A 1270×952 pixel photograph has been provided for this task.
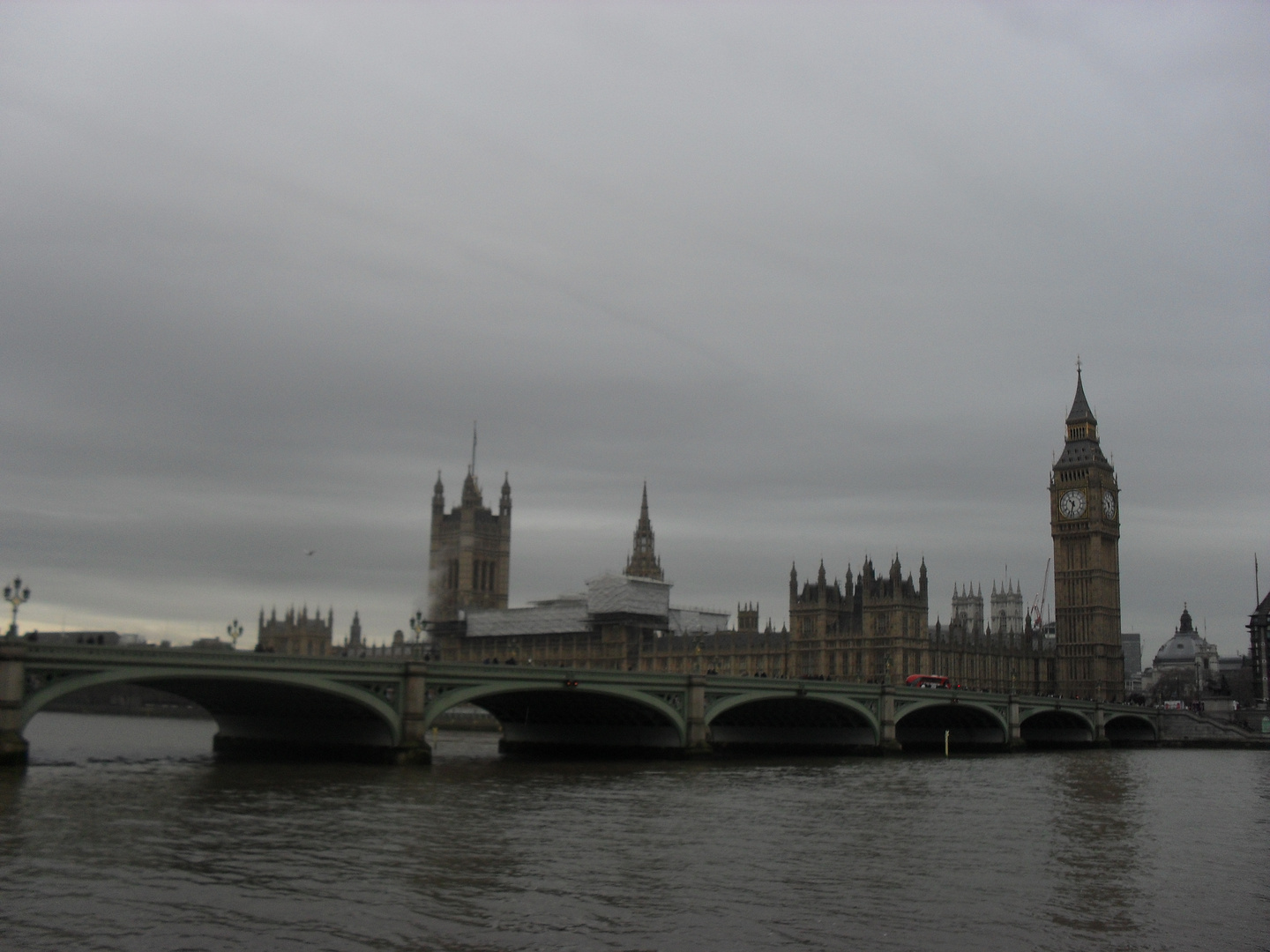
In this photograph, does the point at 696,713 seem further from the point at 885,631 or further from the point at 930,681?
the point at 885,631

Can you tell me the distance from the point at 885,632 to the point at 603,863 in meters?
107

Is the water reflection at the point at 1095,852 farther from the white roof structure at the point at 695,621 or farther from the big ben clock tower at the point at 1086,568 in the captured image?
the white roof structure at the point at 695,621

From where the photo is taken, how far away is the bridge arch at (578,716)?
59.2 metres

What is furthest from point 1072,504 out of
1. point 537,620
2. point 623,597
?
point 537,620

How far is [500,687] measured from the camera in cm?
5634

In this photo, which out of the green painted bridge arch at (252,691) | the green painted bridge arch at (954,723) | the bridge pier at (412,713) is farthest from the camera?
the green painted bridge arch at (954,723)

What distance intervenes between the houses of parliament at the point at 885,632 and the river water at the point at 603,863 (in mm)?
79317

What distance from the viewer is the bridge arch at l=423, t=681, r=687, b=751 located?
59250 mm

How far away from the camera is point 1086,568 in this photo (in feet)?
502

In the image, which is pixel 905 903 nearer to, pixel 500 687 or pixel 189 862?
pixel 189 862

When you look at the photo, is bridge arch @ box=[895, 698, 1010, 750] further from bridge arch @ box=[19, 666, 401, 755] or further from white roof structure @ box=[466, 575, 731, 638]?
white roof structure @ box=[466, 575, 731, 638]

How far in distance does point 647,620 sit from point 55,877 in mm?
134534

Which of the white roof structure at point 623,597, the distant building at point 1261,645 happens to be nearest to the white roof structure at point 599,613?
the white roof structure at point 623,597

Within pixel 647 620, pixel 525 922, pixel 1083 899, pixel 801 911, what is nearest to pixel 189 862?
pixel 525 922
